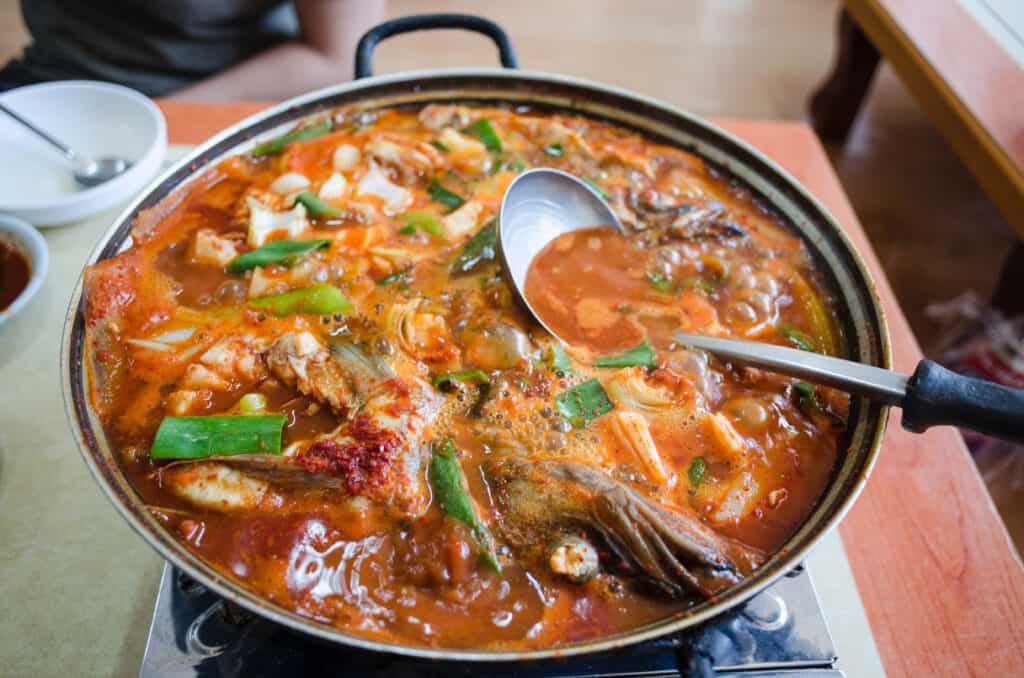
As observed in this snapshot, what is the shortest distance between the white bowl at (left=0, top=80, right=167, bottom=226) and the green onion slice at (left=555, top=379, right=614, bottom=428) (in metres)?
1.41

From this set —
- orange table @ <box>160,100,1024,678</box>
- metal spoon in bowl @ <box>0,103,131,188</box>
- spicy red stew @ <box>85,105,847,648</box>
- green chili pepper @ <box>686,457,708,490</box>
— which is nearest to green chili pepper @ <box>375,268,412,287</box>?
spicy red stew @ <box>85,105,847,648</box>

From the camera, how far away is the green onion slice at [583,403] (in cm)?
138

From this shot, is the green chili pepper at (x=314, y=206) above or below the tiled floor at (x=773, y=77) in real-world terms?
above

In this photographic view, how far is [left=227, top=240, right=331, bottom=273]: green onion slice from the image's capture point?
1.57 metres

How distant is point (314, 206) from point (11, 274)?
2.78ft

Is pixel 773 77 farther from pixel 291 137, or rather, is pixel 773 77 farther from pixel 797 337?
pixel 291 137

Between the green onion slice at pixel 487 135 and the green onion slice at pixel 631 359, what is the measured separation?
75cm

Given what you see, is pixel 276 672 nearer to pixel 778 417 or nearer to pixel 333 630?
pixel 333 630

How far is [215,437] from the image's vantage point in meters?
1.26

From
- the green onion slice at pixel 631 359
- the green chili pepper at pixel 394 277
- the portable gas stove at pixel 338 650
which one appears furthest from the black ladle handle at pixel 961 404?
the green chili pepper at pixel 394 277

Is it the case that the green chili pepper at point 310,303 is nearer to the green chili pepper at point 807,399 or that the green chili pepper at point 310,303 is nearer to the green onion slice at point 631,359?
the green onion slice at point 631,359

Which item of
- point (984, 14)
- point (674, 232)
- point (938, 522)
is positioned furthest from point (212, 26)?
point (984, 14)

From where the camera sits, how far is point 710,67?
4.86 meters

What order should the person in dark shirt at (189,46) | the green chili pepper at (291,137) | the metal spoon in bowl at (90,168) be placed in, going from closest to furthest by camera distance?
the green chili pepper at (291,137), the metal spoon in bowl at (90,168), the person in dark shirt at (189,46)
